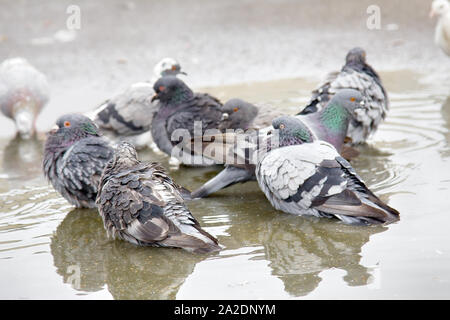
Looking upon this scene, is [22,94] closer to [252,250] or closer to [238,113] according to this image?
[238,113]

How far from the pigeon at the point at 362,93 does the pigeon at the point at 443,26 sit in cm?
235

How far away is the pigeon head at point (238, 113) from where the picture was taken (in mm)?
6066

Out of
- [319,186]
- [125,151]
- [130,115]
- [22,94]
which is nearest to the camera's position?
[319,186]

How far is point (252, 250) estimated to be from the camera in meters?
4.48

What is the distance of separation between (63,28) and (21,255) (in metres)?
6.73

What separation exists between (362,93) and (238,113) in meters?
1.23

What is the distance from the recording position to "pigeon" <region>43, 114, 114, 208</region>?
5.38 meters

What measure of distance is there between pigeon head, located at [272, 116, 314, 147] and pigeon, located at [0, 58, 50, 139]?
11.8 ft

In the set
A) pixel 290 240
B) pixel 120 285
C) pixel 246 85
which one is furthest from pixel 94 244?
pixel 246 85

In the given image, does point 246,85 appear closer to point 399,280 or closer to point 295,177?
point 295,177

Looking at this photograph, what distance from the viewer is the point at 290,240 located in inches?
182

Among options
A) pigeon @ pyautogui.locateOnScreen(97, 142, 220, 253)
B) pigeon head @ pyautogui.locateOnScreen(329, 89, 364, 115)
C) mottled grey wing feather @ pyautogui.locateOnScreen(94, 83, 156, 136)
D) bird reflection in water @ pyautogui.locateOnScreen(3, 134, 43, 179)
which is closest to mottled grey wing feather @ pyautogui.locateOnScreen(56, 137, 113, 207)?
pigeon @ pyautogui.locateOnScreen(97, 142, 220, 253)

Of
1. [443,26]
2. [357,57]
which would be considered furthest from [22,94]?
[443,26]

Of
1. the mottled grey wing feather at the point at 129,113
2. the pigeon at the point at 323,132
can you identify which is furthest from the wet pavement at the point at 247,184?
the mottled grey wing feather at the point at 129,113
